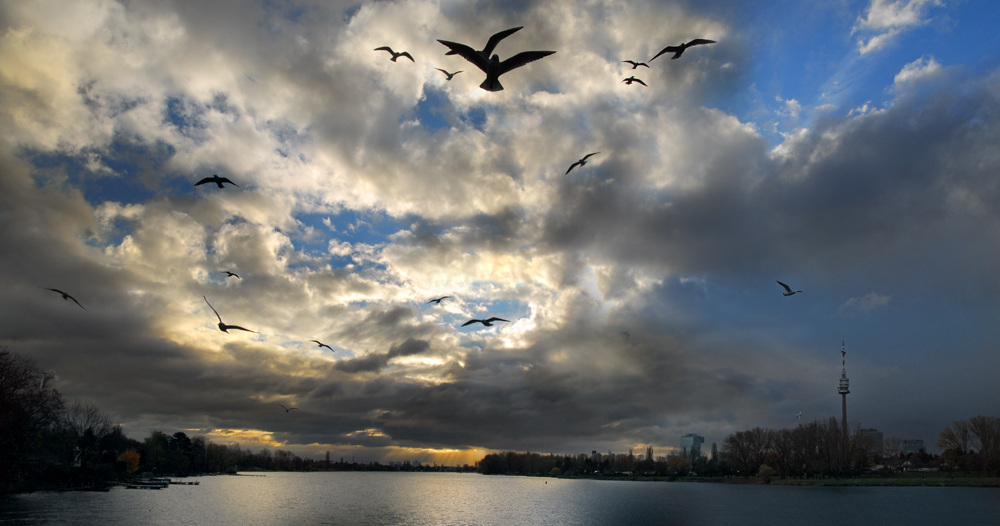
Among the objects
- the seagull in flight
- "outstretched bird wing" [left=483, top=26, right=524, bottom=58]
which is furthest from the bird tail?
"outstretched bird wing" [left=483, top=26, right=524, bottom=58]

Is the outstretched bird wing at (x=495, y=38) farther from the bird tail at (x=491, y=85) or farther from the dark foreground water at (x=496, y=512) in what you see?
the dark foreground water at (x=496, y=512)

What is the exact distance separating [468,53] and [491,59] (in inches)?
24.7

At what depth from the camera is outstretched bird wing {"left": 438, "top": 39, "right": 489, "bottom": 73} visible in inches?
507

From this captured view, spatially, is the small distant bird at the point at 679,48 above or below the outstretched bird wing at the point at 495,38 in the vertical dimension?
above

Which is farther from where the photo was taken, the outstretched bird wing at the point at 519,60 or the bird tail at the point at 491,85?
the bird tail at the point at 491,85

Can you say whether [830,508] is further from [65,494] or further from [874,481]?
[65,494]

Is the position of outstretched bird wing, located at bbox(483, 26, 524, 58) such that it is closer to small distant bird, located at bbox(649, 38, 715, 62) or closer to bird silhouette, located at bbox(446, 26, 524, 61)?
bird silhouette, located at bbox(446, 26, 524, 61)

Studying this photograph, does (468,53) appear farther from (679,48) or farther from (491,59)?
(679,48)

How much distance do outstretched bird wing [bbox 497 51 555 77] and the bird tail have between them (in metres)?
0.34

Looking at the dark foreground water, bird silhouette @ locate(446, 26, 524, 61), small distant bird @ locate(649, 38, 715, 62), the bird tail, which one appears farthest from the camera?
the dark foreground water

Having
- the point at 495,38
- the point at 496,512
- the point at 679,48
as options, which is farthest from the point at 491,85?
the point at 496,512

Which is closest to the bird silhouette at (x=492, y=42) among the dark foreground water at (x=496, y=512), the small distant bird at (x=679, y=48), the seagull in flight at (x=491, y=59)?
the seagull in flight at (x=491, y=59)

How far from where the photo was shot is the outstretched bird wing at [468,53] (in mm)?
12875

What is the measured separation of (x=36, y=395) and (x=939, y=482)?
628 ft
